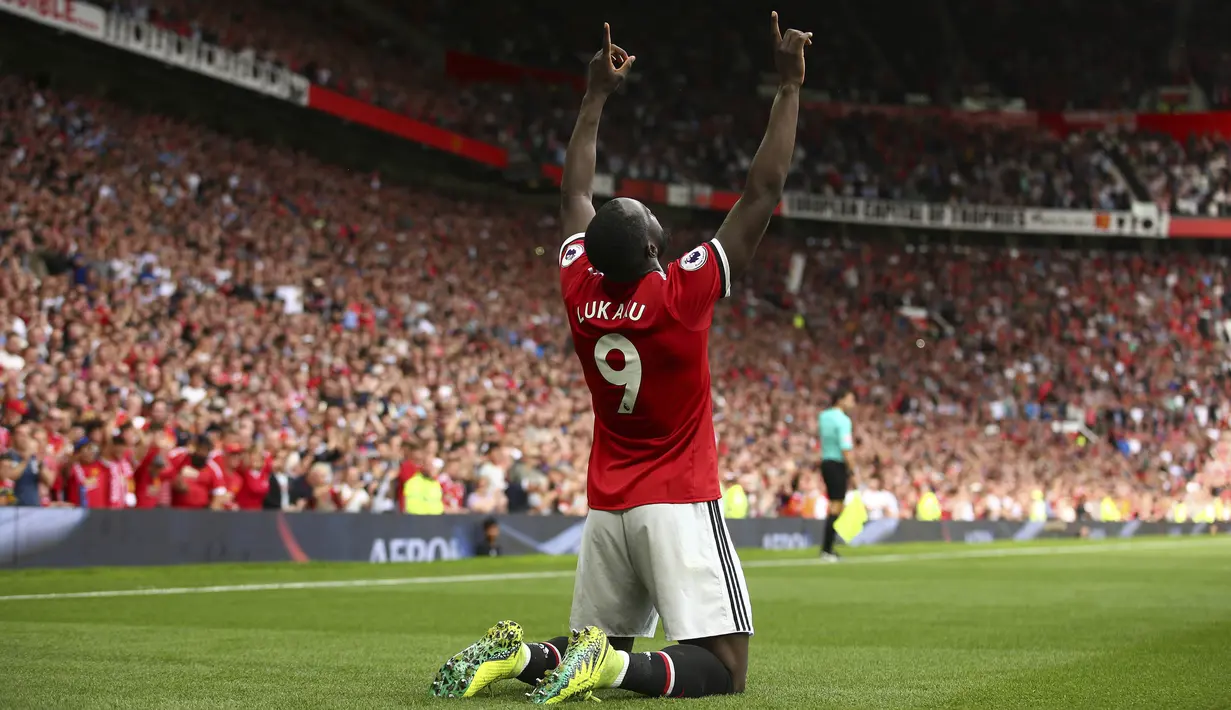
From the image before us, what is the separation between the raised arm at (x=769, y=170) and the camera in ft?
17.1

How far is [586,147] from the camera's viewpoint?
5957 millimetres

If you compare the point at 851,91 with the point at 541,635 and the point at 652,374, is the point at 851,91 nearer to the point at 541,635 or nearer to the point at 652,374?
the point at 541,635

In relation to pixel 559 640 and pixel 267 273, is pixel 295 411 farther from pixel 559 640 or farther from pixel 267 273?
pixel 559 640

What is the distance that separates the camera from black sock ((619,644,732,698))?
5176 millimetres

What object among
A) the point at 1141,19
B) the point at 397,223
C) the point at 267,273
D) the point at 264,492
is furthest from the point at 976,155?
the point at 264,492

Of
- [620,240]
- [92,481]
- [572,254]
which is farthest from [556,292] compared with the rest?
[620,240]

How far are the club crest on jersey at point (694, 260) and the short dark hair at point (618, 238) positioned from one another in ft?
0.54

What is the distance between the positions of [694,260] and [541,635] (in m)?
3.91

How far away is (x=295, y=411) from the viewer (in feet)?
71.5

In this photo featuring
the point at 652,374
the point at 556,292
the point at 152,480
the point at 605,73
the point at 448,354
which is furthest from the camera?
the point at 556,292

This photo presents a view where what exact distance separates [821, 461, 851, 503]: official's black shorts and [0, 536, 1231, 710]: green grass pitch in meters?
1.78

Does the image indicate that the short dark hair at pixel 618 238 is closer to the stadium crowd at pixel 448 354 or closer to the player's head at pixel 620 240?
the player's head at pixel 620 240

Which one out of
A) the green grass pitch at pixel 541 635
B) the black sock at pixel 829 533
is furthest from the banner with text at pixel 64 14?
the black sock at pixel 829 533

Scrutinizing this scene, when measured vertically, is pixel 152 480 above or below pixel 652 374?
below
